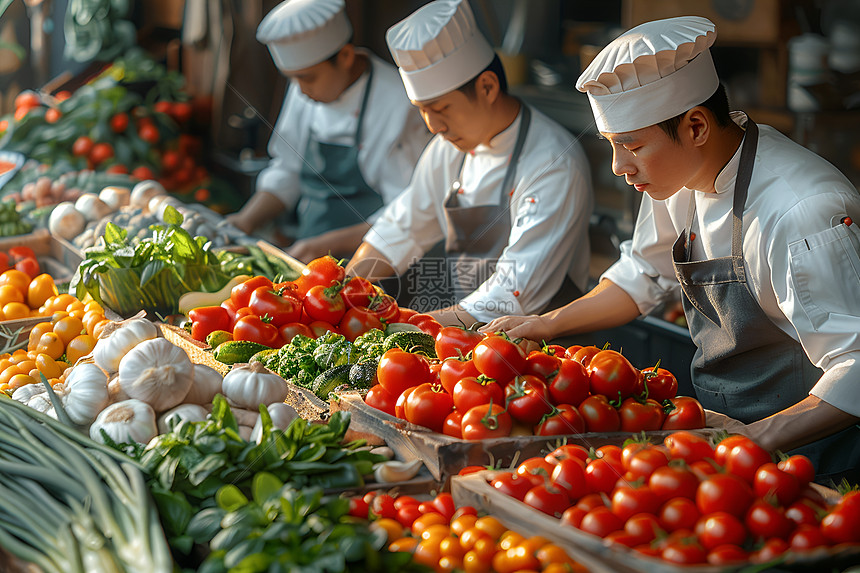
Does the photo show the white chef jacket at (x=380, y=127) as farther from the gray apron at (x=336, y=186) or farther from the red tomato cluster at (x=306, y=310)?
the red tomato cluster at (x=306, y=310)

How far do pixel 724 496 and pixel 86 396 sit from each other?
56.1 inches

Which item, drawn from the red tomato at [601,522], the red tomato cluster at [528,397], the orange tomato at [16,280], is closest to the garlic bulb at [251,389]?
the red tomato cluster at [528,397]

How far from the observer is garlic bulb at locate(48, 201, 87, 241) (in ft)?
13.4

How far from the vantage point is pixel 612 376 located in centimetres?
190

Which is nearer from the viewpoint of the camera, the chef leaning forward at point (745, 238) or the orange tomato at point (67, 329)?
the chef leaning forward at point (745, 238)

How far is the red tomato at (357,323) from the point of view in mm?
2664

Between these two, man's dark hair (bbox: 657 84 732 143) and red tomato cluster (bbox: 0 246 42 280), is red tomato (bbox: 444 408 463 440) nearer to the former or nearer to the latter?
man's dark hair (bbox: 657 84 732 143)

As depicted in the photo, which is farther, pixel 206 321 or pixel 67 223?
pixel 67 223

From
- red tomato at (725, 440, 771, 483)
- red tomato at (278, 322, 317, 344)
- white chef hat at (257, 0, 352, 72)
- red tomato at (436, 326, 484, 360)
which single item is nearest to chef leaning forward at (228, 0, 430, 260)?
white chef hat at (257, 0, 352, 72)

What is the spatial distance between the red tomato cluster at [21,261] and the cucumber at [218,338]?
1605mm

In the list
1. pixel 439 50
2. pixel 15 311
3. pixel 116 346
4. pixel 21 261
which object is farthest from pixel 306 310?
pixel 21 261

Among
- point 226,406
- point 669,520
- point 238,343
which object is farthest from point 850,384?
point 238,343

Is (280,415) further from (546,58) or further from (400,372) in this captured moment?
(546,58)

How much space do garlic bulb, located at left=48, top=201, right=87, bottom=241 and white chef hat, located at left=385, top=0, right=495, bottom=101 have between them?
1.93 meters
